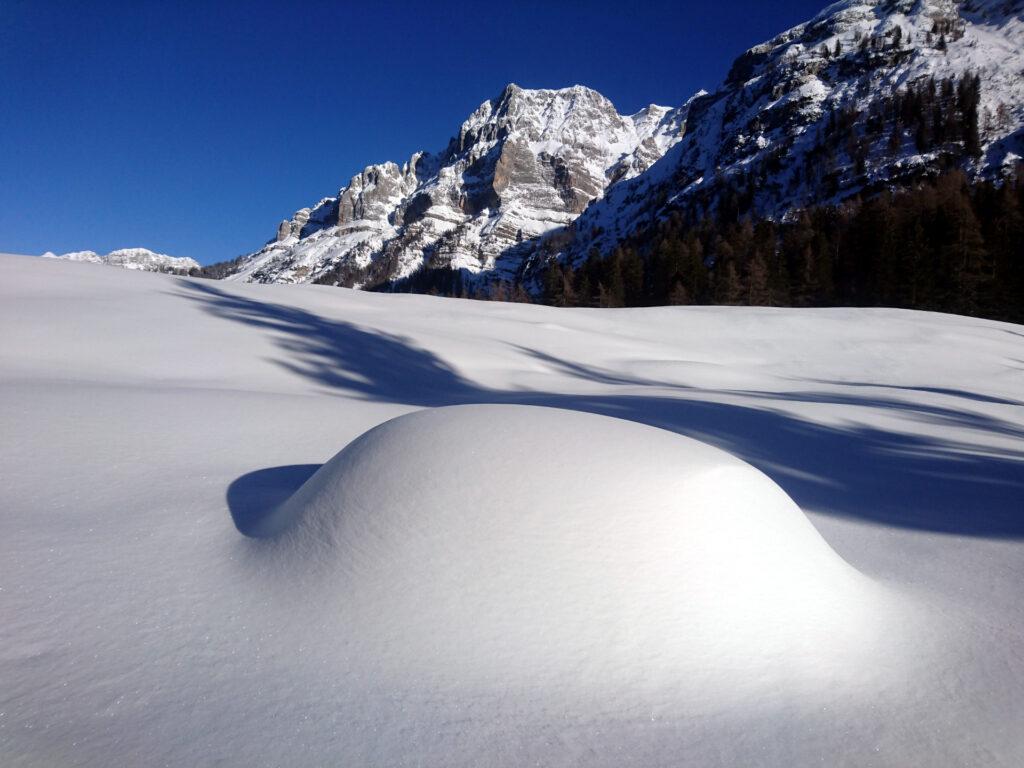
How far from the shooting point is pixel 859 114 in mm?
53938

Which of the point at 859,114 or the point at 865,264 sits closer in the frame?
the point at 865,264

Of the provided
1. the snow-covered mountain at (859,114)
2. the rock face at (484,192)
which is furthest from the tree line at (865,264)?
the rock face at (484,192)

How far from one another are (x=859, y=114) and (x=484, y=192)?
113006 mm

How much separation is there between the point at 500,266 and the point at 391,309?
103 meters

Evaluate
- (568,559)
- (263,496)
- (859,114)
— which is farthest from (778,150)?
(568,559)

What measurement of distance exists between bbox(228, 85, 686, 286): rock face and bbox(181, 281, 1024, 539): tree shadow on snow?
327 feet

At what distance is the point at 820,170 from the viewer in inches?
2051

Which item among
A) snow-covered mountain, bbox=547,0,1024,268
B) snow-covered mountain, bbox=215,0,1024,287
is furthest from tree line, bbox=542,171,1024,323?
snow-covered mountain, bbox=215,0,1024,287

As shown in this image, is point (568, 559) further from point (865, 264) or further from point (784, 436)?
point (865, 264)

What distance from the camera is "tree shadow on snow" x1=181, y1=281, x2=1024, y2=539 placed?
2.71m

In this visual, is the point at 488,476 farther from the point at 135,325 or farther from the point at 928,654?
the point at 135,325

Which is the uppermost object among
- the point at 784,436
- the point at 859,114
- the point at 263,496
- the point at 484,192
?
the point at 484,192

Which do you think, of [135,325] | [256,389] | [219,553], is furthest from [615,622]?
[135,325]

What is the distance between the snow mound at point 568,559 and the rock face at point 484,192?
346 ft
